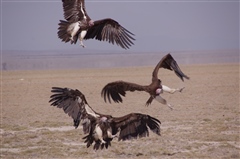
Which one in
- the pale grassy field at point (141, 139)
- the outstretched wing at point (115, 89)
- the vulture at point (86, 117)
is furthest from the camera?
the pale grassy field at point (141, 139)

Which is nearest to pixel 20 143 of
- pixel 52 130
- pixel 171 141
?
pixel 52 130

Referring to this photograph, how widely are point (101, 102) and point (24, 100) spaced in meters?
8.96

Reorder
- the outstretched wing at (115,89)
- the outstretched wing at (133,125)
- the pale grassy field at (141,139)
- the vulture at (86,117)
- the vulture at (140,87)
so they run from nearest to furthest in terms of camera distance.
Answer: the vulture at (140,87), the outstretched wing at (115,89), the vulture at (86,117), the outstretched wing at (133,125), the pale grassy field at (141,139)

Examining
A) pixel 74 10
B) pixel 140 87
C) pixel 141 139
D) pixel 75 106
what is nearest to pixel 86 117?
pixel 75 106

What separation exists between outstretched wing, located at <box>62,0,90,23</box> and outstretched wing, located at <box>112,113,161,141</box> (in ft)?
7.13

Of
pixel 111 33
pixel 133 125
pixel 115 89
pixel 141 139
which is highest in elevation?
pixel 111 33

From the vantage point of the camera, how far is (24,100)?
51.8 meters

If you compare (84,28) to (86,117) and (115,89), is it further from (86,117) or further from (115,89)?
(86,117)

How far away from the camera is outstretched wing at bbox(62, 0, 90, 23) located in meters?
7.93

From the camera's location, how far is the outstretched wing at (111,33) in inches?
342

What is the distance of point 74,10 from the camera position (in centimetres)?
811

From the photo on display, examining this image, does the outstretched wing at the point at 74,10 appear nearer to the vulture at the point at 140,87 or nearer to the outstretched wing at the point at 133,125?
the vulture at the point at 140,87

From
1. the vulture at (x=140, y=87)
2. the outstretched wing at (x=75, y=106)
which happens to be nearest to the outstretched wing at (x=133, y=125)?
the outstretched wing at (x=75, y=106)

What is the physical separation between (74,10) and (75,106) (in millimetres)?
1726
